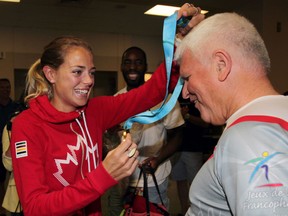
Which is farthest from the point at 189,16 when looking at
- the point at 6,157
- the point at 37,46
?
the point at 37,46

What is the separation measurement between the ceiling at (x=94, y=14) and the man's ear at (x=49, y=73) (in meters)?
4.85

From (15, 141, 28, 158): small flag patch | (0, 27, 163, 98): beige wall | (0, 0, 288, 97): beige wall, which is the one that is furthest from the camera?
(0, 27, 163, 98): beige wall

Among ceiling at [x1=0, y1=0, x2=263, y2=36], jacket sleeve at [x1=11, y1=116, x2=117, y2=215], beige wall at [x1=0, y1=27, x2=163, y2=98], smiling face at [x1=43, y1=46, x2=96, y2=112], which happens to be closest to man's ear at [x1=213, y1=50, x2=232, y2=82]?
jacket sleeve at [x1=11, y1=116, x2=117, y2=215]

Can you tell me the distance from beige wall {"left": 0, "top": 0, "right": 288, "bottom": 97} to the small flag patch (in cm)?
580

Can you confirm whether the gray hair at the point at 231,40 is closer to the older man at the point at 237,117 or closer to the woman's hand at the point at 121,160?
the older man at the point at 237,117

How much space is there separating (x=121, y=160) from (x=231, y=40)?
60 centimetres

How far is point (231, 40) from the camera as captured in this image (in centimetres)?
103

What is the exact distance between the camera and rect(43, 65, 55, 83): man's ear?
1758 millimetres

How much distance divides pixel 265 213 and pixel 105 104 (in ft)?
4.13

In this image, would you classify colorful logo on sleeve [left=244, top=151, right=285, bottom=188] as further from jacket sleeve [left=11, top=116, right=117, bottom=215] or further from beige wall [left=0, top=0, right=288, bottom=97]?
beige wall [left=0, top=0, right=288, bottom=97]

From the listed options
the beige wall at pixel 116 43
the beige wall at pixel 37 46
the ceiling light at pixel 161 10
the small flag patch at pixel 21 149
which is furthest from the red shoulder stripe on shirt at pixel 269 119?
the beige wall at pixel 37 46

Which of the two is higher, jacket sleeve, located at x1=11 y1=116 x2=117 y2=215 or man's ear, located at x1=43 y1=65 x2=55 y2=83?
man's ear, located at x1=43 y1=65 x2=55 y2=83

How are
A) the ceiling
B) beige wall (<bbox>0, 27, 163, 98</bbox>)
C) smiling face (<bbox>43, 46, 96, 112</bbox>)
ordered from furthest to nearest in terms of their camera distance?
1. beige wall (<bbox>0, 27, 163, 98</bbox>)
2. the ceiling
3. smiling face (<bbox>43, 46, 96, 112</bbox>)

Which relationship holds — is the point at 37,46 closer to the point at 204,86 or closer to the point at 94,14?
the point at 94,14
